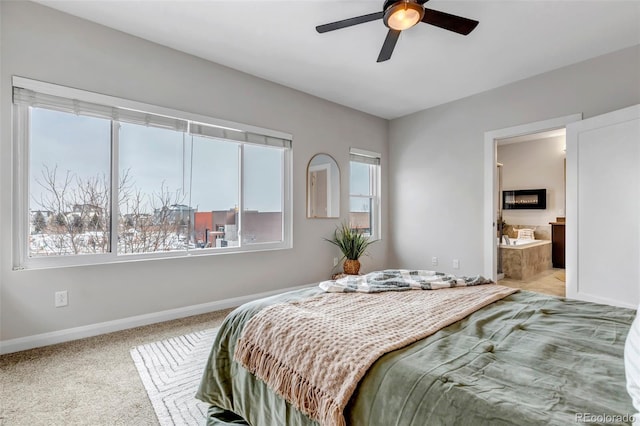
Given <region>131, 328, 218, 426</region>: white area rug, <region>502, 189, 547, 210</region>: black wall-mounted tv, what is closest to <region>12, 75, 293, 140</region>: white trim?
<region>131, 328, 218, 426</region>: white area rug

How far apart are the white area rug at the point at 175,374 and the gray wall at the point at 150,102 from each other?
0.64 metres

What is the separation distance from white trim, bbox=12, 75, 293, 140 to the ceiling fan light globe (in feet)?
6.36

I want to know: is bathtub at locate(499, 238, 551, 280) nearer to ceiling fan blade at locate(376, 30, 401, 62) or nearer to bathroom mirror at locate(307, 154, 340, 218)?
bathroom mirror at locate(307, 154, 340, 218)

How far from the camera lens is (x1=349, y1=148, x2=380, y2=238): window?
461 centimetres

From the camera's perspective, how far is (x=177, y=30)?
2645mm

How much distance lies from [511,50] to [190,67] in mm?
3159

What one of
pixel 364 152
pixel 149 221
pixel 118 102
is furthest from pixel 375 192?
pixel 118 102

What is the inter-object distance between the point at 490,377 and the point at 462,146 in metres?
3.81

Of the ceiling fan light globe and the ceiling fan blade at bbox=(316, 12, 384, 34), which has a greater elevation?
the ceiling fan blade at bbox=(316, 12, 384, 34)

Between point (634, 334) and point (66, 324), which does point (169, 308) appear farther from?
point (634, 334)

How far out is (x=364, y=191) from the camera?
486cm

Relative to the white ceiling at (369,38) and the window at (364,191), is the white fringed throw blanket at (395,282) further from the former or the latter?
the window at (364,191)

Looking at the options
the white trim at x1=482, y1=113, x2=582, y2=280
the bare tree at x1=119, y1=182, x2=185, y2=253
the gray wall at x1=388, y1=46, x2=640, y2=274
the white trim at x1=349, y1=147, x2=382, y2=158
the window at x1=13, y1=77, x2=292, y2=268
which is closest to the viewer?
the window at x1=13, y1=77, x2=292, y2=268

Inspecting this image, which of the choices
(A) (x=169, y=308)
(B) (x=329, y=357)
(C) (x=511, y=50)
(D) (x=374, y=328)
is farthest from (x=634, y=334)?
(A) (x=169, y=308)
